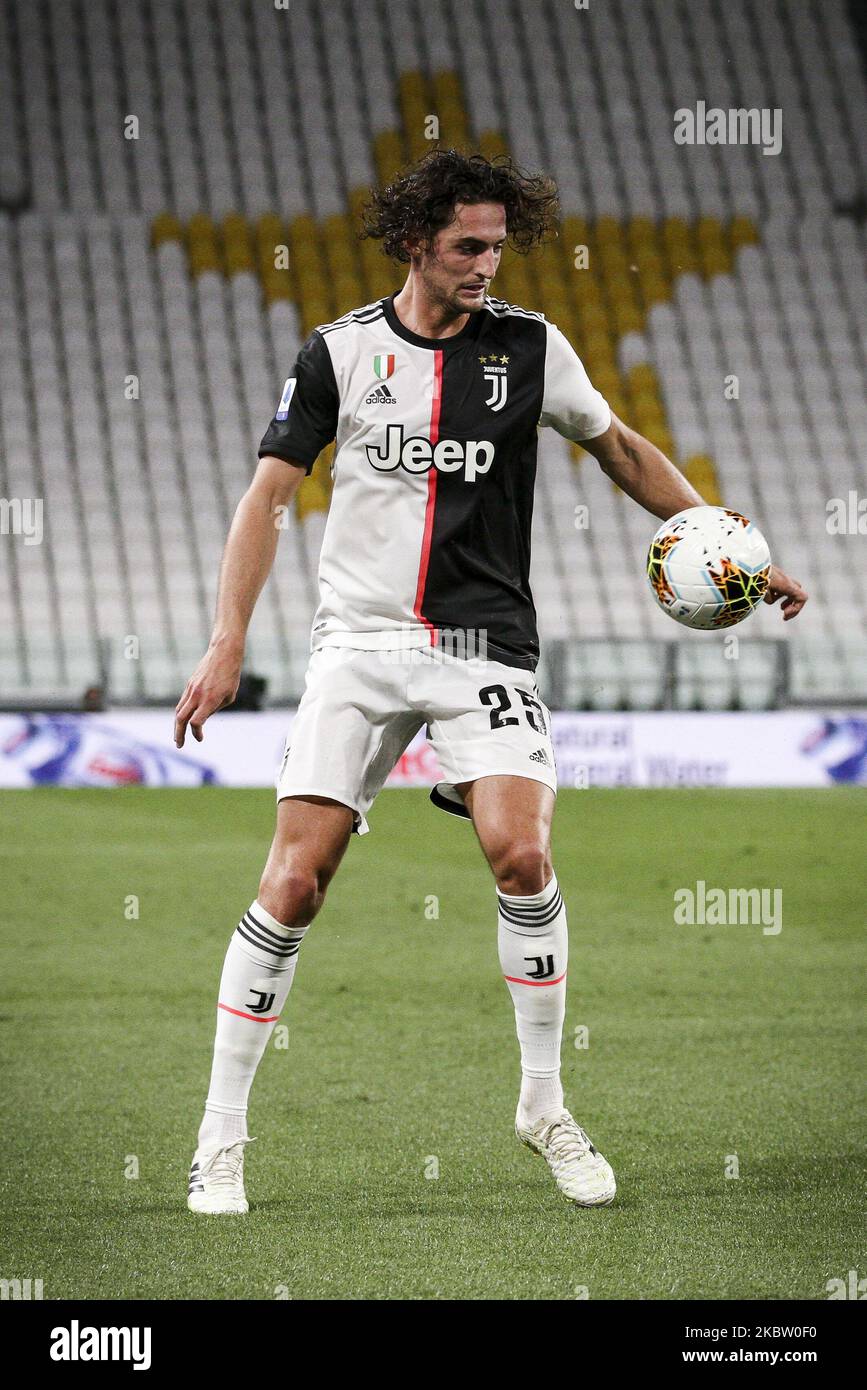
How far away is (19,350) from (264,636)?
4661 mm

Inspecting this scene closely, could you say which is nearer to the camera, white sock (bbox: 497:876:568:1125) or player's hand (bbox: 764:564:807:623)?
white sock (bbox: 497:876:568:1125)

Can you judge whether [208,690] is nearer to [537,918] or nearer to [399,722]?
[399,722]

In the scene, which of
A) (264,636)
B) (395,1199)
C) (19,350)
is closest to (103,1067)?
(395,1199)

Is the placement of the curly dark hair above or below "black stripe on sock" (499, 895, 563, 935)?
above

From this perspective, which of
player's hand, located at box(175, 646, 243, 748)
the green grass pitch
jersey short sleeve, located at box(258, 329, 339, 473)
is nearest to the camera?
the green grass pitch

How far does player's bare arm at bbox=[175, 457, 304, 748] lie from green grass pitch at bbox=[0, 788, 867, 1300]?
0.99 meters

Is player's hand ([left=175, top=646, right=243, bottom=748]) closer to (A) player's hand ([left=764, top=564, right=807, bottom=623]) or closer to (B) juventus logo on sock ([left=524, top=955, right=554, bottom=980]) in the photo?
(B) juventus logo on sock ([left=524, top=955, right=554, bottom=980])

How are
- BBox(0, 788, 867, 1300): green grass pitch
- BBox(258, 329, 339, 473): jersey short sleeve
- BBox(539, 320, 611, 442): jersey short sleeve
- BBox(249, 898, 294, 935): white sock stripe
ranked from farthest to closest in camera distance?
BBox(539, 320, 611, 442): jersey short sleeve → BBox(258, 329, 339, 473): jersey short sleeve → BBox(249, 898, 294, 935): white sock stripe → BBox(0, 788, 867, 1300): green grass pitch

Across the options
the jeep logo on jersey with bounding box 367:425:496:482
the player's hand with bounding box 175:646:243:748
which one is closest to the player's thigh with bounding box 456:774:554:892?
the player's hand with bounding box 175:646:243:748

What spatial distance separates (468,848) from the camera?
9461 mm

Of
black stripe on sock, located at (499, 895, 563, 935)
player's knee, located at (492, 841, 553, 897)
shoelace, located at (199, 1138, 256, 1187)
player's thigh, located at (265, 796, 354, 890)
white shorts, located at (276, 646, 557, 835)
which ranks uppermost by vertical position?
white shorts, located at (276, 646, 557, 835)

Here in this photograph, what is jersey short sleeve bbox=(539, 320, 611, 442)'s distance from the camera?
11.5 ft

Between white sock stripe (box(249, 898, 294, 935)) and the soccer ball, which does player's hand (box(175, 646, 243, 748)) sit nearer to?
white sock stripe (box(249, 898, 294, 935))
